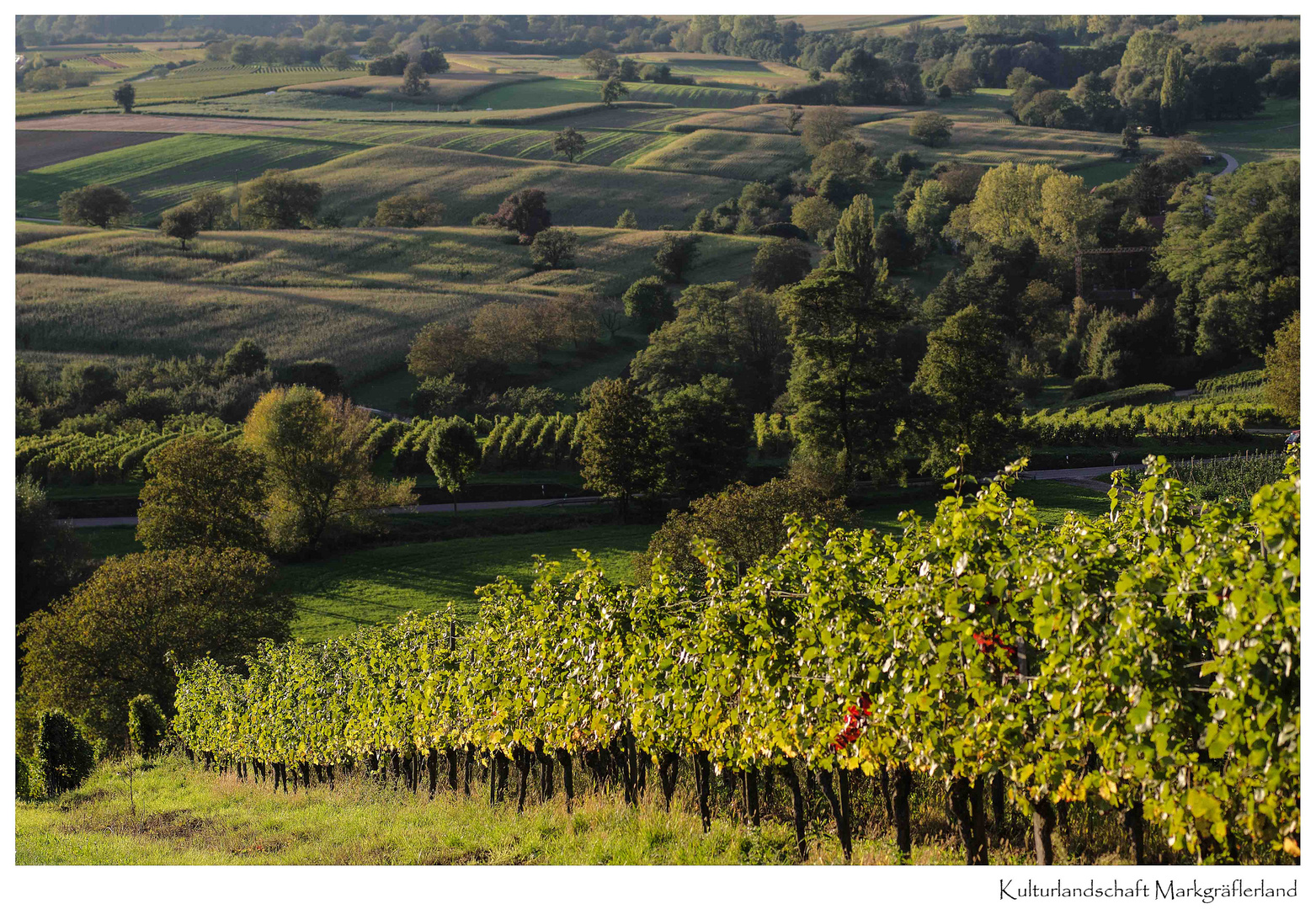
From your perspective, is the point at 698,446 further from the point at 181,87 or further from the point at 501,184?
the point at 181,87

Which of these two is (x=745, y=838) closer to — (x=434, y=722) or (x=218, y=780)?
(x=434, y=722)

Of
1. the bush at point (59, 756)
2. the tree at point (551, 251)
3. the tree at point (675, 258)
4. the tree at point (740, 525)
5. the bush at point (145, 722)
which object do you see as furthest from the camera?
the tree at point (551, 251)

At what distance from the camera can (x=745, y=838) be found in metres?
8.45

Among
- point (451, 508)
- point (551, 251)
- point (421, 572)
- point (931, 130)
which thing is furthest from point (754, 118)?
point (421, 572)

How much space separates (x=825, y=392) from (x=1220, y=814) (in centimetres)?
3217

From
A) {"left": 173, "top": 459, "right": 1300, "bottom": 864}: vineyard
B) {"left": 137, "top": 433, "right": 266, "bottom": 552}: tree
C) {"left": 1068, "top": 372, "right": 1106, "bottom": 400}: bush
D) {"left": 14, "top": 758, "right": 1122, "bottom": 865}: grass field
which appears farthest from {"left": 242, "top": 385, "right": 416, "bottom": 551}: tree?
{"left": 1068, "top": 372, "right": 1106, "bottom": 400}: bush

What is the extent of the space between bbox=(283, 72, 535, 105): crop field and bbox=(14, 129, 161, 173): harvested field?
64.6 feet

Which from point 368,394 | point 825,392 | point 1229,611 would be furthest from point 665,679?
point 368,394

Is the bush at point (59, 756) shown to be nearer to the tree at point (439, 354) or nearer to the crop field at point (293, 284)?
the tree at point (439, 354)

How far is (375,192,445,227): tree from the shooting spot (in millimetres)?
84375

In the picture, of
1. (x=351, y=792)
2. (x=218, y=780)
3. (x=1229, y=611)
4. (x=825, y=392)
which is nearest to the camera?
(x=1229, y=611)

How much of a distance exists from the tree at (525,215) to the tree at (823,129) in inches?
1120

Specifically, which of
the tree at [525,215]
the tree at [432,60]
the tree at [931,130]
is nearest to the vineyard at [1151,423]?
the tree at [525,215]

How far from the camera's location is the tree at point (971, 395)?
123ft
